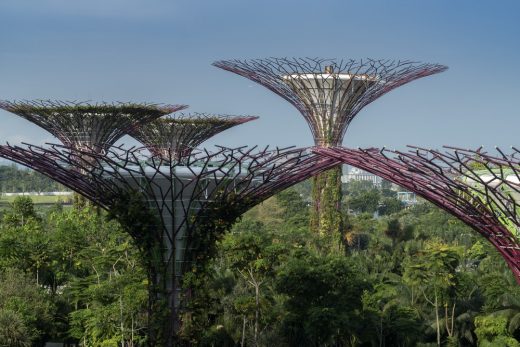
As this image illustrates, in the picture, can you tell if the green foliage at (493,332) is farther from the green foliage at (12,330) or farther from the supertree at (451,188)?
the green foliage at (12,330)

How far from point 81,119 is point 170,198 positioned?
21.7m

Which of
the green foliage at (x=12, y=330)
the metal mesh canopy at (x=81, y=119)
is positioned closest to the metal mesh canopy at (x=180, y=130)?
the metal mesh canopy at (x=81, y=119)

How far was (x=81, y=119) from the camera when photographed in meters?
39.8

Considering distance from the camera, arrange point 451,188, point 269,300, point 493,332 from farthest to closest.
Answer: point 269,300 < point 493,332 < point 451,188

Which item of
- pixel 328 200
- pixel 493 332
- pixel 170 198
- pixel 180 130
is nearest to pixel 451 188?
pixel 170 198

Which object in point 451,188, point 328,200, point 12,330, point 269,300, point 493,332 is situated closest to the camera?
point 451,188

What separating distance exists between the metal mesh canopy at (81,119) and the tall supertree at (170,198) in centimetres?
1982

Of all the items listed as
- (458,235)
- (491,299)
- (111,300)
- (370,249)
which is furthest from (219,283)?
(458,235)

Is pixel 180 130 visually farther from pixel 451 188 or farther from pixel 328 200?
pixel 451 188

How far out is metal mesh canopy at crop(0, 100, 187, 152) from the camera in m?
39.3

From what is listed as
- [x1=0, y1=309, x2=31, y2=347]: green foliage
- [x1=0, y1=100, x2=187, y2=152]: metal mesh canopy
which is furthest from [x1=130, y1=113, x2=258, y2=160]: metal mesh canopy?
[x1=0, y1=309, x2=31, y2=347]: green foliage

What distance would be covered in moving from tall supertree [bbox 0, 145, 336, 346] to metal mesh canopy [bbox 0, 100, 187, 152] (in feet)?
65.0

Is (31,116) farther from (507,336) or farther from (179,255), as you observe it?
(507,336)

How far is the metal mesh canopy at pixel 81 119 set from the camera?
39281 mm
